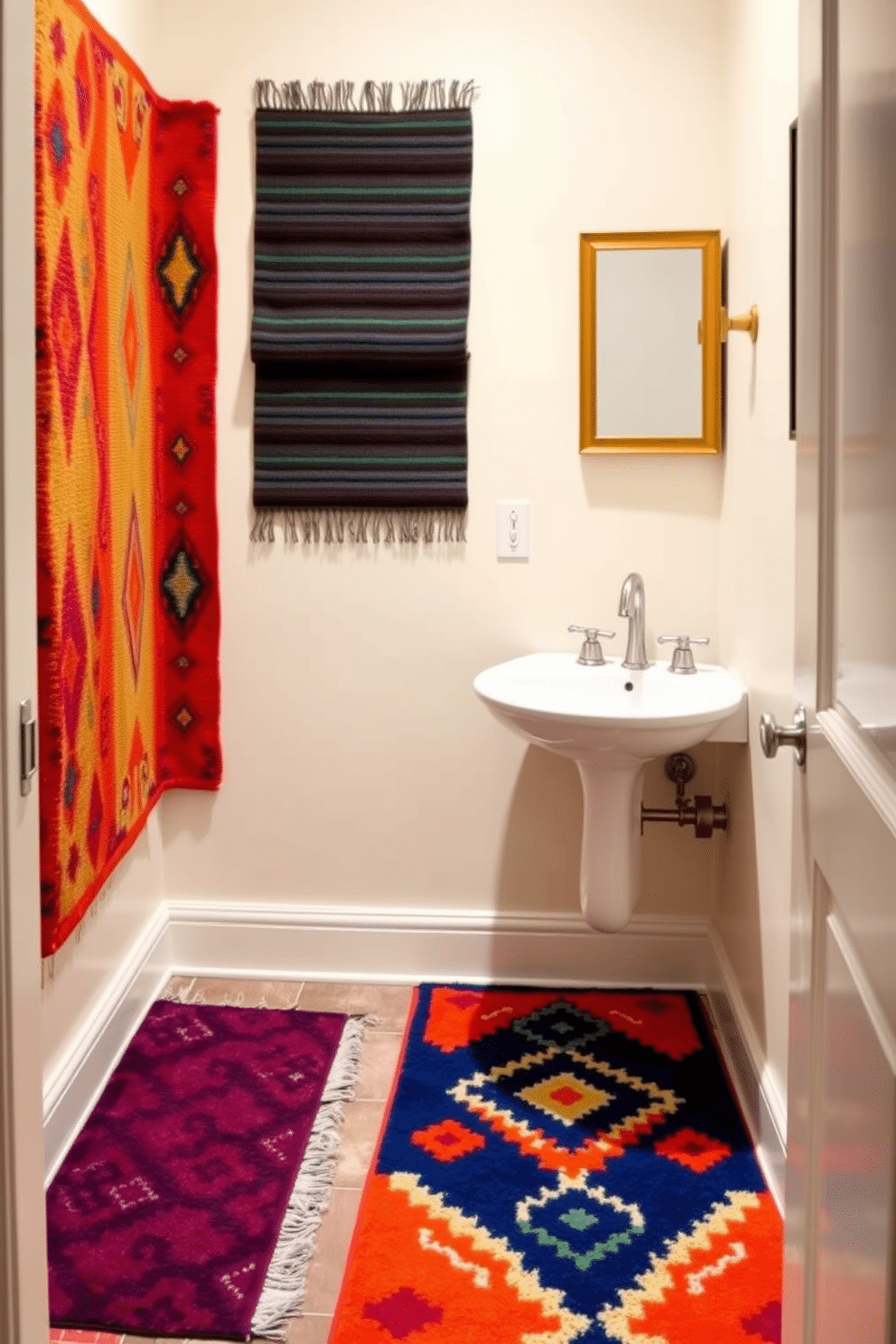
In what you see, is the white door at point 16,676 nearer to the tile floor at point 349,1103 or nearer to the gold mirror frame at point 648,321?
the tile floor at point 349,1103

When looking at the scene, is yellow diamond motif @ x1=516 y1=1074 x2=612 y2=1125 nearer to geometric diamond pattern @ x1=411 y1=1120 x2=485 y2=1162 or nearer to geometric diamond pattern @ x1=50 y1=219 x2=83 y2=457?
geometric diamond pattern @ x1=411 y1=1120 x2=485 y2=1162

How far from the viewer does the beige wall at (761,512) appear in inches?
83.7

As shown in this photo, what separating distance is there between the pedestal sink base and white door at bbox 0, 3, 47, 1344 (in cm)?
147

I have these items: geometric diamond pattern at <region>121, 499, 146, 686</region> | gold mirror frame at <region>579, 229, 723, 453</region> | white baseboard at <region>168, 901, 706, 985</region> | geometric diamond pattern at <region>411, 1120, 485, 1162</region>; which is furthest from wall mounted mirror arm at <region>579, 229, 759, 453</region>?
geometric diamond pattern at <region>411, 1120, 485, 1162</region>

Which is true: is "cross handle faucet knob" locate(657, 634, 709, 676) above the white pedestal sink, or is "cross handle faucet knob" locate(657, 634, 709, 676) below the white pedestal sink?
above

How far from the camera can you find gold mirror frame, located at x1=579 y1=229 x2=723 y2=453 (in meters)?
2.72

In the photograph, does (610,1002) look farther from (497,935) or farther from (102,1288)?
(102,1288)

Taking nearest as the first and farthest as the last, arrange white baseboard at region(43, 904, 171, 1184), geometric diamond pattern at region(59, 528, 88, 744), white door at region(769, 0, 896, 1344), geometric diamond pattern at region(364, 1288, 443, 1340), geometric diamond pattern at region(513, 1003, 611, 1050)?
white door at region(769, 0, 896, 1344)
geometric diamond pattern at region(364, 1288, 443, 1340)
geometric diamond pattern at region(59, 528, 88, 744)
white baseboard at region(43, 904, 171, 1184)
geometric diamond pattern at region(513, 1003, 611, 1050)

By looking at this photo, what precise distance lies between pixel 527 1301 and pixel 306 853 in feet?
4.26

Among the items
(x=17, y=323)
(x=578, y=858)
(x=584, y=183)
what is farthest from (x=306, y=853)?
(x=17, y=323)

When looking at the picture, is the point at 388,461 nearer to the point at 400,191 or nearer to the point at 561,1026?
the point at 400,191

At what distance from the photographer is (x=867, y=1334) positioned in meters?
1.00

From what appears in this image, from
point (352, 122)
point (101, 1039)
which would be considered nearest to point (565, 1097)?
point (101, 1039)

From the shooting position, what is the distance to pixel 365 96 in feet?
9.14
